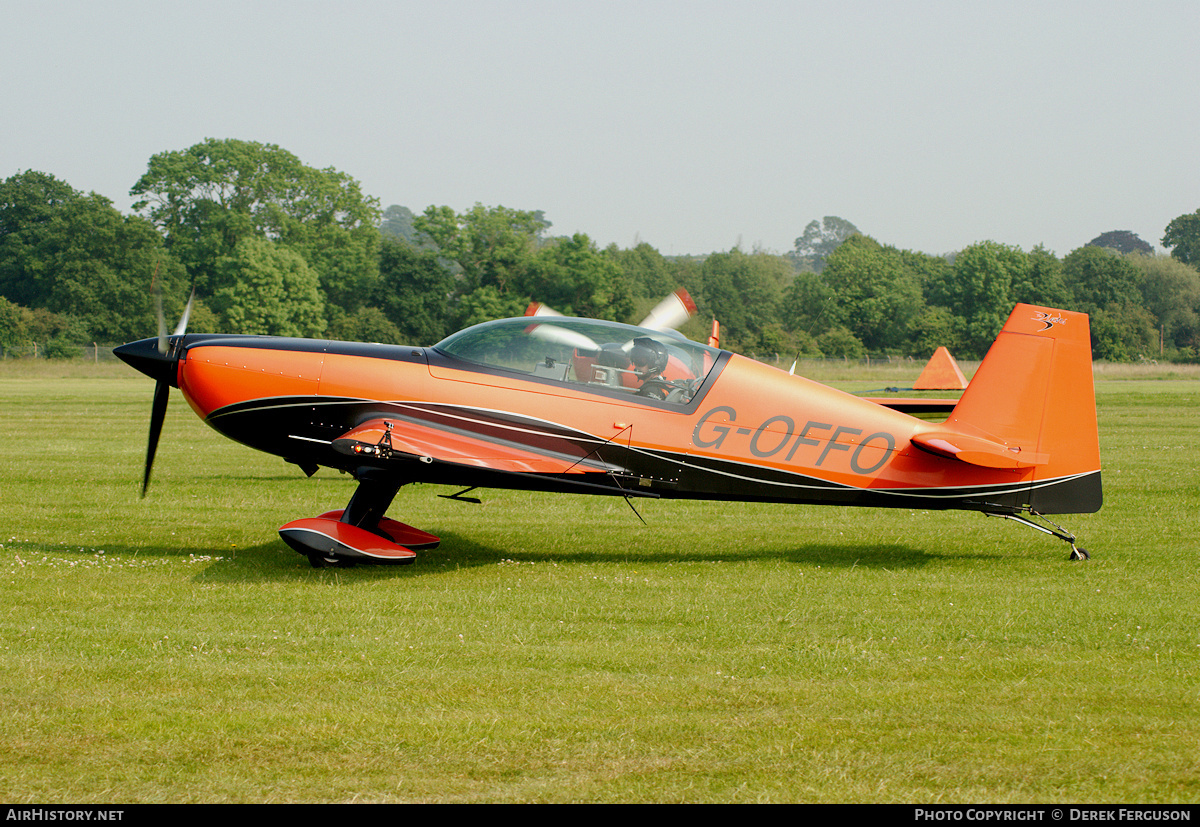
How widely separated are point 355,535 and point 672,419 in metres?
2.77

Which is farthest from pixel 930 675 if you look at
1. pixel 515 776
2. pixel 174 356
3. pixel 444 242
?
pixel 444 242

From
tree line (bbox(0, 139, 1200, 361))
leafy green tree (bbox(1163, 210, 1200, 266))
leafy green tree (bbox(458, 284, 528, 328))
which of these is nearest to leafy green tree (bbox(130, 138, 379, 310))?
tree line (bbox(0, 139, 1200, 361))

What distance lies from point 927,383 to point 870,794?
1525cm

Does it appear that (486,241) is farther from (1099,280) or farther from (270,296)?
(1099,280)

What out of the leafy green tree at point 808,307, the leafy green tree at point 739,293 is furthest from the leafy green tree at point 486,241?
the leafy green tree at point 808,307

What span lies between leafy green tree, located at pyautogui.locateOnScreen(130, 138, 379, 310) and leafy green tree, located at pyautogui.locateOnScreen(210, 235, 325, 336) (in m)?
6.28

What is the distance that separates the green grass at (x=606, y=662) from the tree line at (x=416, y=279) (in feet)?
181

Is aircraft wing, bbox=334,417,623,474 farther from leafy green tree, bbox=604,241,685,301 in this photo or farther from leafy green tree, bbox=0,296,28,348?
leafy green tree, bbox=604,241,685,301

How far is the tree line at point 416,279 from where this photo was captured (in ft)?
232

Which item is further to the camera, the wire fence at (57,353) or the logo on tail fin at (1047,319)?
the wire fence at (57,353)

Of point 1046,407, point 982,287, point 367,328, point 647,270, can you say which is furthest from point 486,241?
point 1046,407

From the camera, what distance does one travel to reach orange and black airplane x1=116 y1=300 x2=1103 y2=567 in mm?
8250

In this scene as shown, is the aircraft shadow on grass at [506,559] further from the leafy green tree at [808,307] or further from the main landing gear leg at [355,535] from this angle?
the leafy green tree at [808,307]

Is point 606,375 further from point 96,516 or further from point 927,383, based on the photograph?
point 927,383
